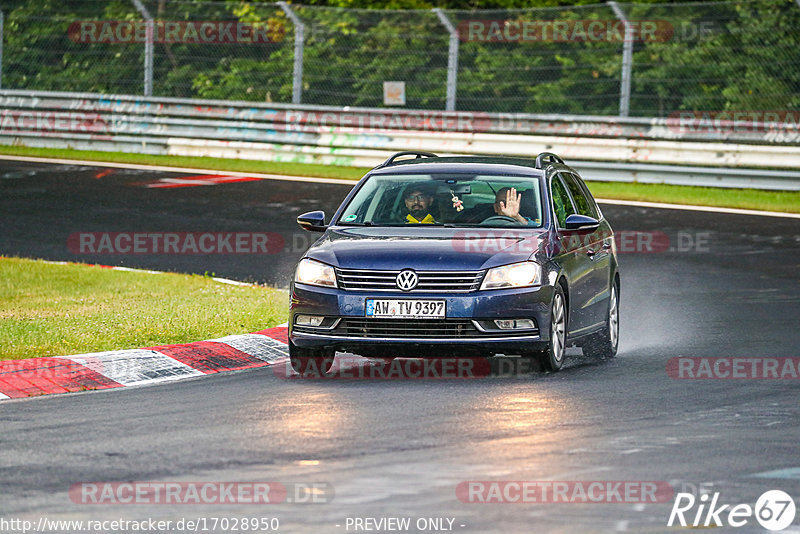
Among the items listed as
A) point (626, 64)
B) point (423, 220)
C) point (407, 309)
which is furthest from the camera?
point (626, 64)

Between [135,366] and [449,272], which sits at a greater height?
[449,272]

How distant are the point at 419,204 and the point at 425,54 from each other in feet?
51.5

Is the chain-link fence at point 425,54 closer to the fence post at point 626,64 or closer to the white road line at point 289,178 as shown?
the fence post at point 626,64

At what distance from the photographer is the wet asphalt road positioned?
6.82m

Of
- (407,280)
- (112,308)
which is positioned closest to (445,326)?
(407,280)

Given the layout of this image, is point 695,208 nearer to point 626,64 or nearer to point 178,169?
point 626,64

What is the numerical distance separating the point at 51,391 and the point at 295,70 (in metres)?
18.1

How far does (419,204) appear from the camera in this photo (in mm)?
11961

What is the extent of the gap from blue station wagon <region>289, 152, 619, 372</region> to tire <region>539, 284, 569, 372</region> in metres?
0.01

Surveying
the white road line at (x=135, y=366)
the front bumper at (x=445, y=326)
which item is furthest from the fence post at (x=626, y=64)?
the white road line at (x=135, y=366)

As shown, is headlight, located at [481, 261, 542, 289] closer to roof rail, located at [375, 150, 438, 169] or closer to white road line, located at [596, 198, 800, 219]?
roof rail, located at [375, 150, 438, 169]

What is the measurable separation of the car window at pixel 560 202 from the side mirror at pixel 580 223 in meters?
0.15

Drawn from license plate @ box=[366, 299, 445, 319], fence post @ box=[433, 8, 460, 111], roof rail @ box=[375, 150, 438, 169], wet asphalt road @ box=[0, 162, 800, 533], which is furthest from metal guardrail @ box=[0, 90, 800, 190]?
license plate @ box=[366, 299, 445, 319]

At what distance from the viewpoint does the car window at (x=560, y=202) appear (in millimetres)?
12109
